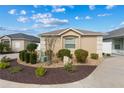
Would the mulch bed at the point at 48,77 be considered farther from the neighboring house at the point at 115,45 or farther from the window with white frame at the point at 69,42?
the neighboring house at the point at 115,45

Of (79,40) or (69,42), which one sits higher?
(79,40)

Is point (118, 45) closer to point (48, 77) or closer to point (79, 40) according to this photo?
point (79, 40)

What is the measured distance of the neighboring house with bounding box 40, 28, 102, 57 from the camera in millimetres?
16188

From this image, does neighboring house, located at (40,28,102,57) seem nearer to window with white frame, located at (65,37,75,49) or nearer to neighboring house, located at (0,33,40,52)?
window with white frame, located at (65,37,75,49)

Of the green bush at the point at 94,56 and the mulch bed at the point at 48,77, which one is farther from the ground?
the green bush at the point at 94,56

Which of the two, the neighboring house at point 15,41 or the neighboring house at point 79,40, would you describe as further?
the neighboring house at point 15,41

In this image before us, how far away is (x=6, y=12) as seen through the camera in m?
22.4

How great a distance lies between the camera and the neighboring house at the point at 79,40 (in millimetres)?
16188

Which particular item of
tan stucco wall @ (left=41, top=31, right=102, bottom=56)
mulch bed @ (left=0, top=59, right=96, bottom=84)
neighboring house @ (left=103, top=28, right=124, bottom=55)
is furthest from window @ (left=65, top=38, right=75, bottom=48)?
neighboring house @ (left=103, top=28, right=124, bottom=55)

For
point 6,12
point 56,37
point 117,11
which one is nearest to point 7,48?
point 6,12

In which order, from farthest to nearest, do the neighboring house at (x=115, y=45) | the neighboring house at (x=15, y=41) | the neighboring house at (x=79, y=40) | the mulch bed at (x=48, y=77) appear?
the neighboring house at (x=15, y=41), the neighboring house at (x=115, y=45), the neighboring house at (x=79, y=40), the mulch bed at (x=48, y=77)

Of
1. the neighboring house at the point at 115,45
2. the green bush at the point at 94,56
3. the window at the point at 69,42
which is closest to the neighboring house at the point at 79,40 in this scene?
the window at the point at 69,42

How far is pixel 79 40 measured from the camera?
16266 mm

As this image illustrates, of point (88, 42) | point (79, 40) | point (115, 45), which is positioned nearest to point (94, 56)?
point (88, 42)
